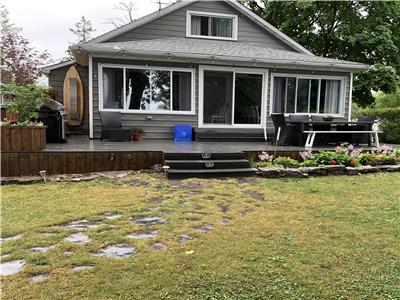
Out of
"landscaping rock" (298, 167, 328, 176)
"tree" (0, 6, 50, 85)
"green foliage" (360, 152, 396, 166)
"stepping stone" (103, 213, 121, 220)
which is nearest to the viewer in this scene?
"stepping stone" (103, 213, 121, 220)

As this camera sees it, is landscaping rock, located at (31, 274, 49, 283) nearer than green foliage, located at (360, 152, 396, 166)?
Yes

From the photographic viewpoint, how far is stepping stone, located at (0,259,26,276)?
2.64m

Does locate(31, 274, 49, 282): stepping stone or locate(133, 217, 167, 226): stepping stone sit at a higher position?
locate(133, 217, 167, 226): stepping stone

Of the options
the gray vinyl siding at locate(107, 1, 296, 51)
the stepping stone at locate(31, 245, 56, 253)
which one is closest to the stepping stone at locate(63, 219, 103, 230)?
the stepping stone at locate(31, 245, 56, 253)

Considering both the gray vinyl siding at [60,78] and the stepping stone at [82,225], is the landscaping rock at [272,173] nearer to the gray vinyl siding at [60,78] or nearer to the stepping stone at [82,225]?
the stepping stone at [82,225]

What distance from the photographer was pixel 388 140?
13.0 meters

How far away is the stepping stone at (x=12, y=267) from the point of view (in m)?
2.64

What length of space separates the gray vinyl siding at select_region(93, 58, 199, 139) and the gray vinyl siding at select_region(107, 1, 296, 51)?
2251 millimetres

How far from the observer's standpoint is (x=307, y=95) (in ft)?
37.4

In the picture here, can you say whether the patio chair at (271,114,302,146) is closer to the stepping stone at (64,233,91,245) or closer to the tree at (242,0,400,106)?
the stepping stone at (64,233,91,245)

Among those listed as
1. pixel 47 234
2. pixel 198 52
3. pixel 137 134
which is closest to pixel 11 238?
pixel 47 234

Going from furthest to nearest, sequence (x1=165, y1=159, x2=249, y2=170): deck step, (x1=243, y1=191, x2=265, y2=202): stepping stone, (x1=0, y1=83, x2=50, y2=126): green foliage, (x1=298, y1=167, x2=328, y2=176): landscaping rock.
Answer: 1. (x1=298, y1=167, x2=328, y2=176): landscaping rock
2. (x1=165, y1=159, x2=249, y2=170): deck step
3. (x1=0, y1=83, x2=50, y2=126): green foliage
4. (x1=243, y1=191, x2=265, y2=202): stepping stone

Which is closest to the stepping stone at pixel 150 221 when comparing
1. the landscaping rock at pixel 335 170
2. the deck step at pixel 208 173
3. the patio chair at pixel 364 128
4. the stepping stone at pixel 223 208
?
the stepping stone at pixel 223 208

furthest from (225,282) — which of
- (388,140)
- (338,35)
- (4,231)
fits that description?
(338,35)
